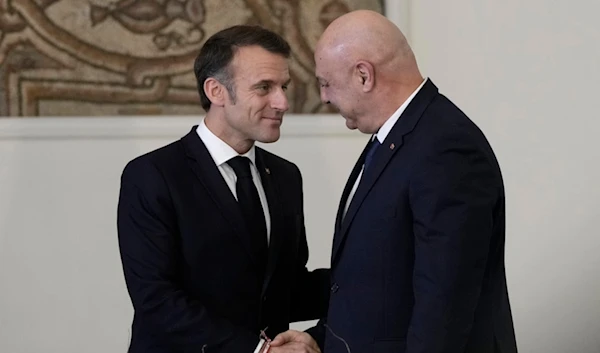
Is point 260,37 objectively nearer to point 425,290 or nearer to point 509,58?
point 425,290

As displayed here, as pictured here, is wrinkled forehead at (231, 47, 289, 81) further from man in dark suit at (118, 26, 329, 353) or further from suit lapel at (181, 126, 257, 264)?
suit lapel at (181, 126, 257, 264)

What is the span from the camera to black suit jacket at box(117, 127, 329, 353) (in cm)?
240

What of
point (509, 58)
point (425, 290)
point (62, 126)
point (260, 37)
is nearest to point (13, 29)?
point (62, 126)

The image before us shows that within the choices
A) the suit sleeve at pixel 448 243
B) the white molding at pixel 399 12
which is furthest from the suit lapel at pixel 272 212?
the white molding at pixel 399 12

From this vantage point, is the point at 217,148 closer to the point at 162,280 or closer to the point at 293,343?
the point at 162,280

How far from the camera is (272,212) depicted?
2.62 m

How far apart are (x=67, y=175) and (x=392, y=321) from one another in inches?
83.2

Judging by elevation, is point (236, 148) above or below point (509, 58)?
below

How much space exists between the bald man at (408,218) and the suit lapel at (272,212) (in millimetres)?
346

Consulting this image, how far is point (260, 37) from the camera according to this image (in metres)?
2.62

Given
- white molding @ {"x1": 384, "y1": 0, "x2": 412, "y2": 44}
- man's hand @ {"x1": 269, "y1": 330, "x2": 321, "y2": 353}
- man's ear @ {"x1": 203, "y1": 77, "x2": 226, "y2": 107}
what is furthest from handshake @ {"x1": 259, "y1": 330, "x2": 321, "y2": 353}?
white molding @ {"x1": 384, "y1": 0, "x2": 412, "y2": 44}

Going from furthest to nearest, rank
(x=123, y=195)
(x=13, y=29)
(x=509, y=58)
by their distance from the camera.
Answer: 1. (x=509, y=58)
2. (x=13, y=29)
3. (x=123, y=195)

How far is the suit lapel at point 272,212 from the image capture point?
255 cm

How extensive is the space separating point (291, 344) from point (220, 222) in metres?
0.39
